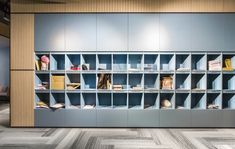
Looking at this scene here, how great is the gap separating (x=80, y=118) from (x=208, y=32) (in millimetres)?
3575

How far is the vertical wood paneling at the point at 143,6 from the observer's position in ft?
16.7

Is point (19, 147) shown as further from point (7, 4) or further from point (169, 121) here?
point (7, 4)

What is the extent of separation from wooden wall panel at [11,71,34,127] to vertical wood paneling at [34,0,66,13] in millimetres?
1475

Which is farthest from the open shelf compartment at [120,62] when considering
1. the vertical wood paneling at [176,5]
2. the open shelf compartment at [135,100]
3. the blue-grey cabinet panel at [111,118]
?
the vertical wood paneling at [176,5]

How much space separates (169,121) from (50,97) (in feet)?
9.30

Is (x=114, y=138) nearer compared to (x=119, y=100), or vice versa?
(x=114, y=138)

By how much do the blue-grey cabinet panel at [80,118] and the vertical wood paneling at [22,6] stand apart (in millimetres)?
2521

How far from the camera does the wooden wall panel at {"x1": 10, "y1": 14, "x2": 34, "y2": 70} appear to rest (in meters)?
5.11

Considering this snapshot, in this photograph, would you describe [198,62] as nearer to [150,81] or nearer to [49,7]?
[150,81]

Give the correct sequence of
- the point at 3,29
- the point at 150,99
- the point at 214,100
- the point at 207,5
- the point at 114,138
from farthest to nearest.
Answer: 1. the point at 3,29
2. the point at 150,99
3. the point at 214,100
4. the point at 207,5
5. the point at 114,138

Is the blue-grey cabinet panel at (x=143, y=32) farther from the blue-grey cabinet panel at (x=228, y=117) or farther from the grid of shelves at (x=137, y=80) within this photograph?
the blue-grey cabinet panel at (x=228, y=117)

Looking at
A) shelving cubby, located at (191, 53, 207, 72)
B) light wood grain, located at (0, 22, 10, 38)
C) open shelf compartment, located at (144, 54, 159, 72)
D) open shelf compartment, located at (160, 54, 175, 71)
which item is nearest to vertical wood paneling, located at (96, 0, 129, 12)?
open shelf compartment, located at (144, 54, 159, 72)

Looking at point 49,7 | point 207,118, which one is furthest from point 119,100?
point 49,7

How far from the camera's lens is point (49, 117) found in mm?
5129
